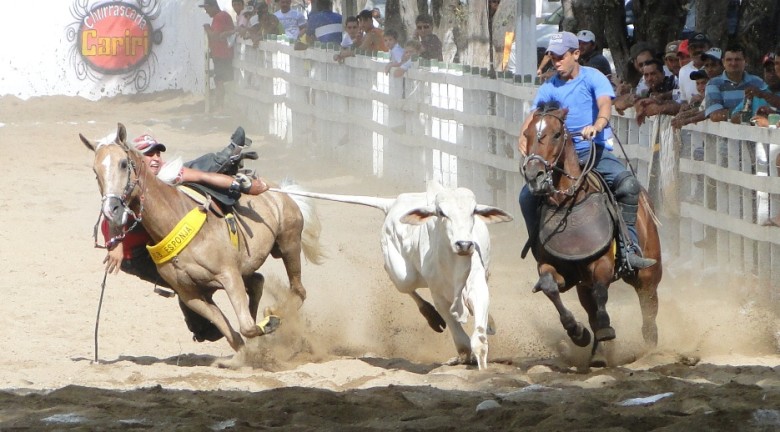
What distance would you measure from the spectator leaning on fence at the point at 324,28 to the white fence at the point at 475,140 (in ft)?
1.37

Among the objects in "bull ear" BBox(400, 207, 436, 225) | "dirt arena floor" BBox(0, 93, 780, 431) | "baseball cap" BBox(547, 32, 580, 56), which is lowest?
"dirt arena floor" BBox(0, 93, 780, 431)

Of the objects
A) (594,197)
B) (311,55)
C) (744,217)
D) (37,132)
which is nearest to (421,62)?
(311,55)

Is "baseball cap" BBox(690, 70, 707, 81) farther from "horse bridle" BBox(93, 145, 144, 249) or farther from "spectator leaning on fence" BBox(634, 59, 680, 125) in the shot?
"horse bridle" BBox(93, 145, 144, 249)

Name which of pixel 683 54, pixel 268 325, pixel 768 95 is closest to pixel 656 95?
pixel 683 54

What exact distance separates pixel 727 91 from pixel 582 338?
9.91 feet

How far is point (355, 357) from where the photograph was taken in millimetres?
9758

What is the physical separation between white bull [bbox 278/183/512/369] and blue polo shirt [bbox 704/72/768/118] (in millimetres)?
2640

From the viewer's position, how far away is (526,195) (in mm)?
8781

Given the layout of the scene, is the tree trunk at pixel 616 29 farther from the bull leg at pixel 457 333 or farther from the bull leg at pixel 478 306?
the bull leg at pixel 478 306

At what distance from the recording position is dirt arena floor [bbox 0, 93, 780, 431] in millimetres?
6656

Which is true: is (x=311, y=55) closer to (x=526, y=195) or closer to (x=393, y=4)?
(x=393, y=4)

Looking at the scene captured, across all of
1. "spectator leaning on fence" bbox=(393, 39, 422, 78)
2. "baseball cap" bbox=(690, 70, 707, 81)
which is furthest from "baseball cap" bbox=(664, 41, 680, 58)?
"spectator leaning on fence" bbox=(393, 39, 422, 78)

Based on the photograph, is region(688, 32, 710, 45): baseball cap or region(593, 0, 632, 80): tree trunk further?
region(593, 0, 632, 80): tree trunk

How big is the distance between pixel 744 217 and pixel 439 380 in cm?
333
